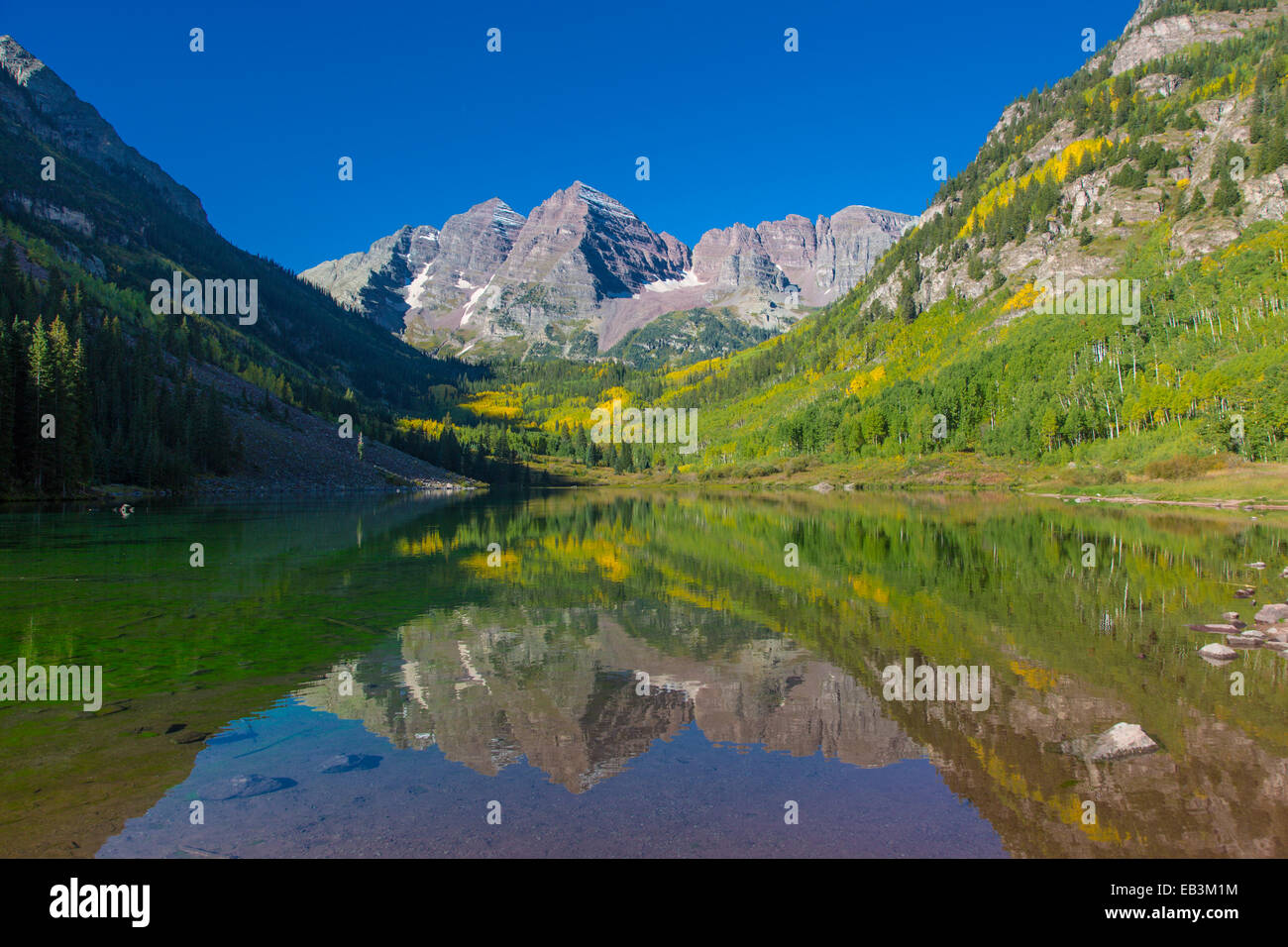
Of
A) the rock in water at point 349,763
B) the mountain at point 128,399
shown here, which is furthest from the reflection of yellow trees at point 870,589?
the mountain at point 128,399

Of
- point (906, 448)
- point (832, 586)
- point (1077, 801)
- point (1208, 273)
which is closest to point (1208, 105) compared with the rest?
point (1208, 273)

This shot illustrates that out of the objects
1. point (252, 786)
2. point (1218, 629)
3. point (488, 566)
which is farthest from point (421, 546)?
point (1218, 629)

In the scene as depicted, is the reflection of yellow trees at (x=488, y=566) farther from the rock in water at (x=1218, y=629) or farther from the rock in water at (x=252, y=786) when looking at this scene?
the rock in water at (x=1218, y=629)

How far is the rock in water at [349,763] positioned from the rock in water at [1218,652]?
18.2 metres

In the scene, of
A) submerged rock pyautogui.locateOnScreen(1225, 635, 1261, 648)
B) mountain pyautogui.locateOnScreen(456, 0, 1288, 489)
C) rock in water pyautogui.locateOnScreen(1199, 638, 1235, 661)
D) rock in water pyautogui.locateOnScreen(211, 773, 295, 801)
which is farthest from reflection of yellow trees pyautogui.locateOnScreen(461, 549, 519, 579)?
mountain pyautogui.locateOnScreen(456, 0, 1288, 489)

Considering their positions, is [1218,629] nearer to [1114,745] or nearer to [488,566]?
[1114,745]

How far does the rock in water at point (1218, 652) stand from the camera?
15805mm

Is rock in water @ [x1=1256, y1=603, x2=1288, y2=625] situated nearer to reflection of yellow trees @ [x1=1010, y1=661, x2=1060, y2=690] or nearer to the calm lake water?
the calm lake water

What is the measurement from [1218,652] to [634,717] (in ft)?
45.4

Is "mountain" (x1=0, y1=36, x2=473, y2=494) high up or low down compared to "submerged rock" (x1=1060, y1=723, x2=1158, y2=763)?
up

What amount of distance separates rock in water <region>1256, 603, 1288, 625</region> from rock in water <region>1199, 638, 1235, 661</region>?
14.6 ft

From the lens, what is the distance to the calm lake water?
866 cm
